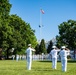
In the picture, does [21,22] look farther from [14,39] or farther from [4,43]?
[4,43]

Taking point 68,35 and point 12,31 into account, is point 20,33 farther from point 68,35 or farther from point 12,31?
point 68,35

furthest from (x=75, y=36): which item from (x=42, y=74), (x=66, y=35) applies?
(x=42, y=74)

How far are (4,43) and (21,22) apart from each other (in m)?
15.7

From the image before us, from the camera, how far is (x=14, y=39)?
9319 centimetres

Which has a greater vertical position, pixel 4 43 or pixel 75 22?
pixel 75 22

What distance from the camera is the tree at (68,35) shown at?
3524 inches

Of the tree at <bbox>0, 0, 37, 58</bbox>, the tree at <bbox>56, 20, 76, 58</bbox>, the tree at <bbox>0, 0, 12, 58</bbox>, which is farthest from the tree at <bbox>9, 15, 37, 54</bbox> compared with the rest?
the tree at <bbox>56, 20, 76, 58</bbox>

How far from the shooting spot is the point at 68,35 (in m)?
90.1

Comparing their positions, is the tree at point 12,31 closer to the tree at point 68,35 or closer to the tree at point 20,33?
the tree at point 20,33

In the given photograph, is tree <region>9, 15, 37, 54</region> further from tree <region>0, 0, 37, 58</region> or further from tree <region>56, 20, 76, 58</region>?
tree <region>56, 20, 76, 58</region>

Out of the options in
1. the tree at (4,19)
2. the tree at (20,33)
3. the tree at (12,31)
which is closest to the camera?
the tree at (4,19)

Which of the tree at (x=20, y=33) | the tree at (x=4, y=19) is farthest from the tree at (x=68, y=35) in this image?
the tree at (x=4, y=19)

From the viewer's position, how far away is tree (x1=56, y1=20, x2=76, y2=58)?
8950cm

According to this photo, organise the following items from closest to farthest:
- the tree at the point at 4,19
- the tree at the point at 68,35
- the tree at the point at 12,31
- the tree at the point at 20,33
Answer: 1. the tree at the point at 4,19
2. the tree at the point at 12,31
3. the tree at the point at 68,35
4. the tree at the point at 20,33
